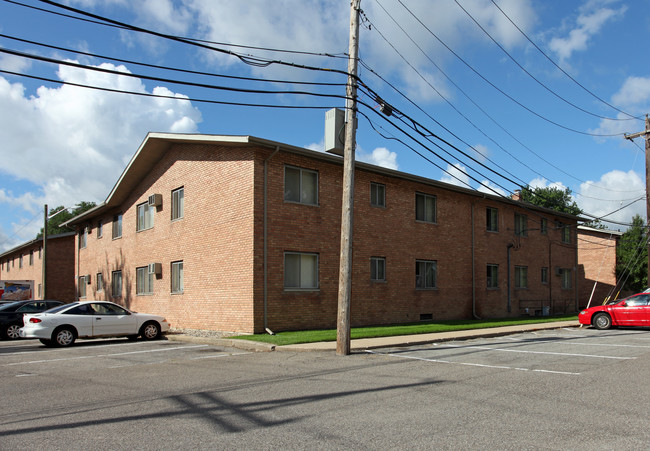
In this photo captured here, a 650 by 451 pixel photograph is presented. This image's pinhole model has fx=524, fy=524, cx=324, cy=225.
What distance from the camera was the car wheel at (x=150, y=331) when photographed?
1712 centimetres

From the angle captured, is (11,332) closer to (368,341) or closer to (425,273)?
(368,341)

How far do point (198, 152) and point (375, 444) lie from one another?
16068 mm

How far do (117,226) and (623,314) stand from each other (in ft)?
78.5

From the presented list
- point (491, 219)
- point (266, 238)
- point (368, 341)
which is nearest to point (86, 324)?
point (266, 238)

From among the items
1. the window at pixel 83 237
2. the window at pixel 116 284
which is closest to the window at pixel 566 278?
the window at pixel 116 284

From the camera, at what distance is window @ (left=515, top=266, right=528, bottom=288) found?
27891mm

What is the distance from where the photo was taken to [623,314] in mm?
20047

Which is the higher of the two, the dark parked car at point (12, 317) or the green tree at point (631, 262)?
the green tree at point (631, 262)

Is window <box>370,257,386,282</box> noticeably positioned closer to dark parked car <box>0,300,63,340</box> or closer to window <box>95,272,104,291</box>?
dark parked car <box>0,300,63,340</box>

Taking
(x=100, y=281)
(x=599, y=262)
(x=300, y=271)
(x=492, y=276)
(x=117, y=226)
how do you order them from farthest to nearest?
(x=599, y=262) → (x=100, y=281) → (x=117, y=226) → (x=492, y=276) → (x=300, y=271)

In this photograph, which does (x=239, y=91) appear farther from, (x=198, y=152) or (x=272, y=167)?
(x=198, y=152)

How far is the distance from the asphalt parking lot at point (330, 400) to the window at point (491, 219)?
43.6ft

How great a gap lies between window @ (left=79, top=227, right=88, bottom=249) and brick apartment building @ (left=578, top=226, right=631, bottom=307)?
3284 cm

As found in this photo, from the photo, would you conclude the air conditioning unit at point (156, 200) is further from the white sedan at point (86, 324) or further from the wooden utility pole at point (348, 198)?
the wooden utility pole at point (348, 198)
